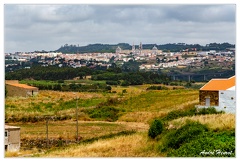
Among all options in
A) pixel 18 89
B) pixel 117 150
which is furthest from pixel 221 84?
pixel 18 89

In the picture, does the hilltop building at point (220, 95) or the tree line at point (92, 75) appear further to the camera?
the tree line at point (92, 75)

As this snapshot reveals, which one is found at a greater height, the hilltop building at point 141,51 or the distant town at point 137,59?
the hilltop building at point 141,51

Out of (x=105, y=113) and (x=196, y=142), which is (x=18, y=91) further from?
(x=196, y=142)

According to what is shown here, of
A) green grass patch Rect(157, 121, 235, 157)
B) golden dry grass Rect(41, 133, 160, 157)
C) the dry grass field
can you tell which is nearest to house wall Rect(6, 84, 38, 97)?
the dry grass field

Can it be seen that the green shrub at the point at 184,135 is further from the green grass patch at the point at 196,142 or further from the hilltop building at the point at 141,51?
the hilltop building at the point at 141,51

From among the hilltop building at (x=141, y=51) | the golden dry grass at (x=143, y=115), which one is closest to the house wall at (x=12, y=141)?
the golden dry grass at (x=143, y=115)

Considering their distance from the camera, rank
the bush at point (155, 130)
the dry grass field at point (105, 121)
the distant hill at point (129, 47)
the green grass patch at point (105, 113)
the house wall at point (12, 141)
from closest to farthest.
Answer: the dry grass field at point (105, 121) → the bush at point (155, 130) → the house wall at point (12, 141) → the green grass patch at point (105, 113) → the distant hill at point (129, 47)

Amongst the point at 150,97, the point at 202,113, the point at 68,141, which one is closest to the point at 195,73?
the point at 150,97

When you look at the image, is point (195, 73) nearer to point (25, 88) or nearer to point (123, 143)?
point (25, 88)

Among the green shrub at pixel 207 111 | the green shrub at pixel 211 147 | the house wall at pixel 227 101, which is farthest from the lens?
the green shrub at pixel 207 111
